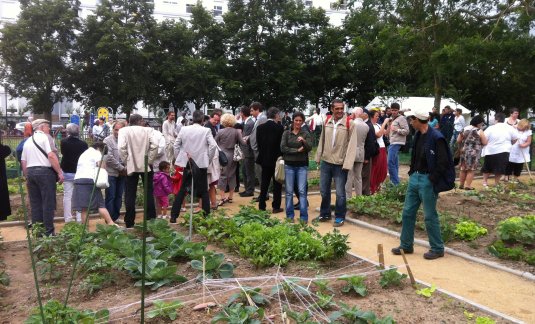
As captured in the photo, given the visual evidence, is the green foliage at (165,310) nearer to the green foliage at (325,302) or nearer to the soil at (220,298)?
the soil at (220,298)

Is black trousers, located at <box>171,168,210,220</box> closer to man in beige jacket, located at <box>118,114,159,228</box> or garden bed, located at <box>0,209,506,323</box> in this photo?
man in beige jacket, located at <box>118,114,159,228</box>

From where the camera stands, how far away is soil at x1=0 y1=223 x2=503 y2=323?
4244mm

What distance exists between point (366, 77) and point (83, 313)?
3573 cm

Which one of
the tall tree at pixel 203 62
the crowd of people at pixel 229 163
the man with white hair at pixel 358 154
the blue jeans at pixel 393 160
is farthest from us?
the tall tree at pixel 203 62

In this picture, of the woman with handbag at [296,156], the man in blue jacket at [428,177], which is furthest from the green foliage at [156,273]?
the woman with handbag at [296,156]

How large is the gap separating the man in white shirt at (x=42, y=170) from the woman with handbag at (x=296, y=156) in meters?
3.48

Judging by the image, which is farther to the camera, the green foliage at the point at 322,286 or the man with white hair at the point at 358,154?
the man with white hair at the point at 358,154

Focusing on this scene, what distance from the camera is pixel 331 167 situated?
25.8ft

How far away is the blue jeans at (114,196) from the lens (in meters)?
8.41

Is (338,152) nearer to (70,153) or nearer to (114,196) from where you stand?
(114,196)

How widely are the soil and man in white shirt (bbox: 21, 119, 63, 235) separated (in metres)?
1.55

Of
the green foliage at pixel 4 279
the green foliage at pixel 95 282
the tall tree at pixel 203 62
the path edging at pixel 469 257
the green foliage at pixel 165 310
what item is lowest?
the green foliage at pixel 4 279

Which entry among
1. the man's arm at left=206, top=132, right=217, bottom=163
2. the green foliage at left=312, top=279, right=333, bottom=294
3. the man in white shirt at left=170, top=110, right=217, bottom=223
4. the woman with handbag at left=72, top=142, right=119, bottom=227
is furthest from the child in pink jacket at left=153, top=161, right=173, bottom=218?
the green foliage at left=312, top=279, right=333, bottom=294

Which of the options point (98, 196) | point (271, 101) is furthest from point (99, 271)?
point (271, 101)
